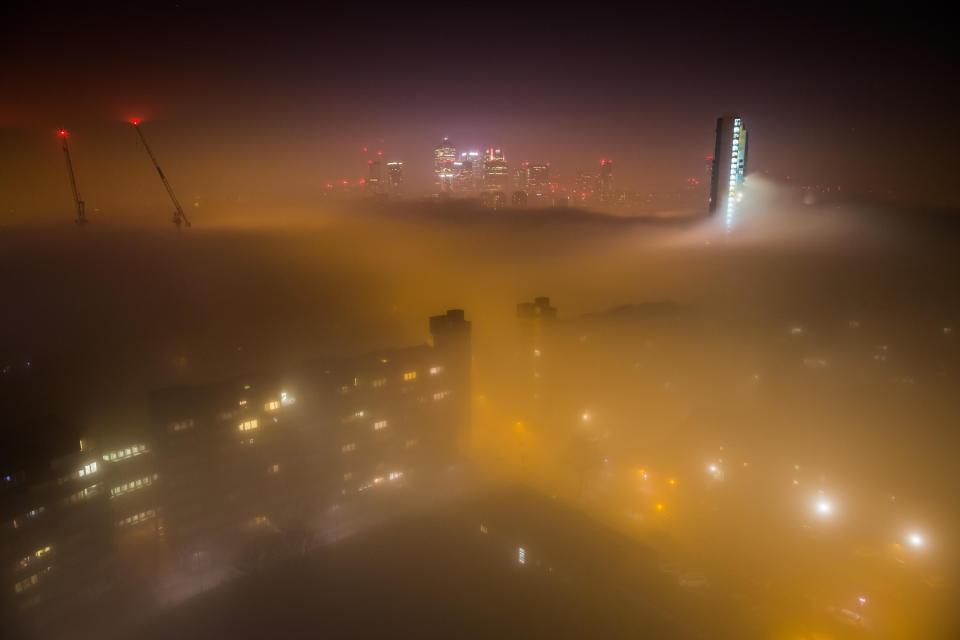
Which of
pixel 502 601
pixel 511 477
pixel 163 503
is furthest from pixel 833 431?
pixel 163 503

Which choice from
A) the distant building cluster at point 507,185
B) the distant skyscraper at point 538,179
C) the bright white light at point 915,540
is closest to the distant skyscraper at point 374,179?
the distant building cluster at point 507,185

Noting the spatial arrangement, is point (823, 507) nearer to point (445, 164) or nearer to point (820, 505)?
point (820, 505)

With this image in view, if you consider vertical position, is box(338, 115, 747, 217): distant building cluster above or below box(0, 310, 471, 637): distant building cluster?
above

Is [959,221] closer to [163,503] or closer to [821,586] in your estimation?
[821,586]

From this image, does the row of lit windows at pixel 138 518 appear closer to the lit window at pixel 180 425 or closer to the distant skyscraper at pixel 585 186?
the lit window at pixel 180 425

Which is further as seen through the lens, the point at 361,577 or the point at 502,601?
the point at 361,577

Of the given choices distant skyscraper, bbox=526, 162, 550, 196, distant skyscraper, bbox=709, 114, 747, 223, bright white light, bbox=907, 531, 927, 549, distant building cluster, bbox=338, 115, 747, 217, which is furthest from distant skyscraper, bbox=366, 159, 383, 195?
bright white light, bbox=907, 531, 927, 549

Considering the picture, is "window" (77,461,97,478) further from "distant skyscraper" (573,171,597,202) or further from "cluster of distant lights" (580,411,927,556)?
"distant skyscraper" (573,171,597,202)
